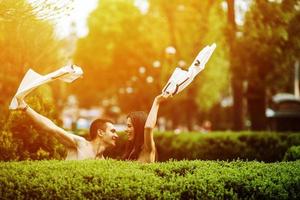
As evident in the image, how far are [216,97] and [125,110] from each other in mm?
12761

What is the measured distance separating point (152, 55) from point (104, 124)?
→ 44644mm

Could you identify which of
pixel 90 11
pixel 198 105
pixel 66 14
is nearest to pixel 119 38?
pixel 90 11

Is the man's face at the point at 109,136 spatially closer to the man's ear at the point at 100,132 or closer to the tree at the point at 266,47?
the man's ear at the point at 100,132

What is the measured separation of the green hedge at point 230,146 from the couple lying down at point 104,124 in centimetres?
800

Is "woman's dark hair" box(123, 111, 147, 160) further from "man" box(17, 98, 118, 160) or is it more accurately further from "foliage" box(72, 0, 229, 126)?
"foliage" box(72, 0, 229, 126)

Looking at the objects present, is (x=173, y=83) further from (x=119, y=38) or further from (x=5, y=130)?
(x=119, y=38)

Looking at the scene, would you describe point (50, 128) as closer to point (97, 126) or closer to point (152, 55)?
point (97, 126)

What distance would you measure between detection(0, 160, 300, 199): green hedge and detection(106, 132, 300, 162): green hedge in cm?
931

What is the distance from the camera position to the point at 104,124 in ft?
26.7

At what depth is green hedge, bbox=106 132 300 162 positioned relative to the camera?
16.9 meters

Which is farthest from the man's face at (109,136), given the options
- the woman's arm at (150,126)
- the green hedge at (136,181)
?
the green hedge at (136,181)

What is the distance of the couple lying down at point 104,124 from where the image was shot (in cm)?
746

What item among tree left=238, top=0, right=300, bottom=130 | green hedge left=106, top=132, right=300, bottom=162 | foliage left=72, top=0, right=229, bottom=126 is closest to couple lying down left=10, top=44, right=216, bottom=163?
green hedge left=106, top=132, right=300, bottom=162

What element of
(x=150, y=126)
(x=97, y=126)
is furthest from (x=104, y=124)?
(x=150, y=126)
